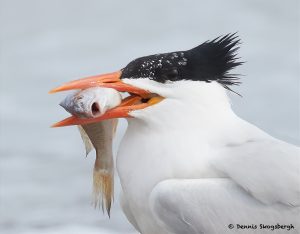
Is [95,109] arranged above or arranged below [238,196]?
above

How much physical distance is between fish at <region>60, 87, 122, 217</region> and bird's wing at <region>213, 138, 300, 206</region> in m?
0.69

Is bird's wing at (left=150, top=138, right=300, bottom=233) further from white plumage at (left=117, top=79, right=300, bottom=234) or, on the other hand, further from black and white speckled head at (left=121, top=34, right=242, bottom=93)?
black and white speckled head at (left=121, top=34, right=242, bottom=93)

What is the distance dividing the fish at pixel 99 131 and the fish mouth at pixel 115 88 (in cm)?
3

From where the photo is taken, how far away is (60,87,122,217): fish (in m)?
5.49

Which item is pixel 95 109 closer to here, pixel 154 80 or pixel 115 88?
pixel 115 88

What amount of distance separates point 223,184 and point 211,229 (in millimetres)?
246

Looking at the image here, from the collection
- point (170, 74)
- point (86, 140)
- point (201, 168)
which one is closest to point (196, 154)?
point (201, 168)

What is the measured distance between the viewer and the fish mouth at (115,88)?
554cm

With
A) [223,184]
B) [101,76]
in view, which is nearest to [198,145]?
[223,184]

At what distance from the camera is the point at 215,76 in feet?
18.6

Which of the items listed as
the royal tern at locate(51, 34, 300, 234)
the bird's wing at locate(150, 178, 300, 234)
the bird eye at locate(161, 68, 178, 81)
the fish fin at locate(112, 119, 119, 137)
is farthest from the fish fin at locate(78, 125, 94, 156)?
the bird's wing at locate(150, 178, 300, 234)

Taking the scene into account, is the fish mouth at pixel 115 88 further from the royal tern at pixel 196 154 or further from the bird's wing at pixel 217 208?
the bird's wing at pixel 217 208

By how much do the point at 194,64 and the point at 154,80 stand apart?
9.5 inches

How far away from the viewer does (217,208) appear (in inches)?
209
